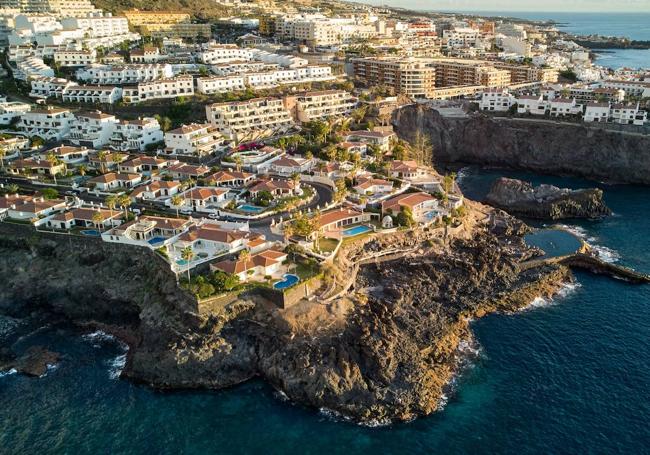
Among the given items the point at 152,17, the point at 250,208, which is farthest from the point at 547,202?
the point at 152,17

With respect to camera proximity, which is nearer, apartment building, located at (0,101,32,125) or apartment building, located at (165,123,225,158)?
apartment building, located at (165,123,225,158)

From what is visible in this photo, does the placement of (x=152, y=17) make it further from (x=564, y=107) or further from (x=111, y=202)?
(x=111, y=202)

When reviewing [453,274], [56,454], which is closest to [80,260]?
[56,454]

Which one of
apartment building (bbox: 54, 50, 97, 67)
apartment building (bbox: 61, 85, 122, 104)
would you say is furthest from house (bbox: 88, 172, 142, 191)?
apartment building (bbox: 54, 50, 97, 67)

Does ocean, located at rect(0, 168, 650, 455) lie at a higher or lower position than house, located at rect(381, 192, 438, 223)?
lower

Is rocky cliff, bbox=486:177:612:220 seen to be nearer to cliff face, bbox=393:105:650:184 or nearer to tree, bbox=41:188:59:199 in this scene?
cliff face, bbox=393:105:650:184

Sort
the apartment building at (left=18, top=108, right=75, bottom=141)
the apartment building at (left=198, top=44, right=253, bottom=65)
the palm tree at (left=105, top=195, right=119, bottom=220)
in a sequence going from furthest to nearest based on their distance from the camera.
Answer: the apartment building at (left=198, top=44, right=253, bottom=65) → the apartment building at (left=18, top=108, right=75, bottom=141) → the palm tree at (left=105, top=195, right=119, bottom=220)
